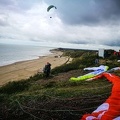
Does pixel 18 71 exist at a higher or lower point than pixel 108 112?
lower

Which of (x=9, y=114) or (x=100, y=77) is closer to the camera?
(x=9, y=114)

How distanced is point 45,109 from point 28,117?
70 centimetres

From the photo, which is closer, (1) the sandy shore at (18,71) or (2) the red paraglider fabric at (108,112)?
(2) the red paraglider fabric at (108,112)

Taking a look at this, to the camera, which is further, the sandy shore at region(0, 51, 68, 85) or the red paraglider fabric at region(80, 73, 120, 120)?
the sandy shore at region(0, 51, 68, 85)

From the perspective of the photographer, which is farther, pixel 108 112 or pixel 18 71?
pixel 18 71

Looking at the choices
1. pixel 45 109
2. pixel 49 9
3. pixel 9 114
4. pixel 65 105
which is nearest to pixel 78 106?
pixel 65 105

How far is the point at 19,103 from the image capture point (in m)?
8.95

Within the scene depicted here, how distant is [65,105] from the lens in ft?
27.8

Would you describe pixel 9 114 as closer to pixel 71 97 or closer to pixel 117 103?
pixel 71 97

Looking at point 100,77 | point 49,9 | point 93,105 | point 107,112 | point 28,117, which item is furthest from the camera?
point 49,9

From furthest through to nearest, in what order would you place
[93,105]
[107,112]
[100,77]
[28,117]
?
[100,77]
[93,105]
[28,117]
[107,112]

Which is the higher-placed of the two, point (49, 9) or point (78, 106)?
point (49, 9)

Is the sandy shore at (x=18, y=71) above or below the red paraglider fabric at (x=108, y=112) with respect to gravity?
below

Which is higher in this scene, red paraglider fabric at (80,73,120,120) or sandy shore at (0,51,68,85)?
red paraglider fabric at (80,73,120,120)
